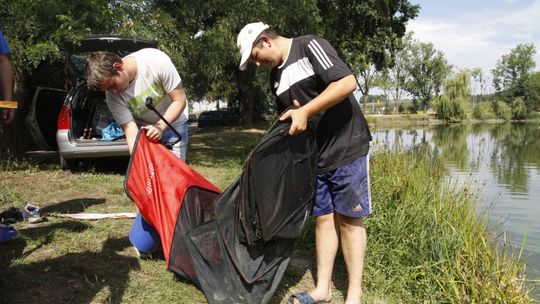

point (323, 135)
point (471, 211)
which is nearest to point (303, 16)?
point (471, 211)

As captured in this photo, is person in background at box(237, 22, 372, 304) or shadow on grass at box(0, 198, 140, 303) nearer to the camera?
person in background at box(237, 22, 372, 304)

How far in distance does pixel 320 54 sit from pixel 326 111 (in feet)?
1.25

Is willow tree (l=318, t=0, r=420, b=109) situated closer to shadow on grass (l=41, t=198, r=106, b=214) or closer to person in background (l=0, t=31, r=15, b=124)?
shadow on grass (l=41, t=198, r=106, b=214)

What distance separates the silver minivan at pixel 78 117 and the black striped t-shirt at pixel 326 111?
13.1 feet

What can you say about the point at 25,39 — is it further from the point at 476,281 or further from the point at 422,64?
the point at 422,64

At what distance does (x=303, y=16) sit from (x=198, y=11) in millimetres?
2434

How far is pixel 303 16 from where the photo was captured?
10.2 m

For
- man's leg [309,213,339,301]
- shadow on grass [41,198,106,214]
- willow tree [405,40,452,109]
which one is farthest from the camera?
willow tree [405,40,452,109]

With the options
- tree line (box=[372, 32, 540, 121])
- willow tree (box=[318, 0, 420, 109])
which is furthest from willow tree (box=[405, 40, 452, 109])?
willow tree (box=[318, 0, 420, 109])

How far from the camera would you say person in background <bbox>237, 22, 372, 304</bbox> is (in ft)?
8.80

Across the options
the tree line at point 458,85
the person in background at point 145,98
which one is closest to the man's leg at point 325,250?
the person in background at point 145,98

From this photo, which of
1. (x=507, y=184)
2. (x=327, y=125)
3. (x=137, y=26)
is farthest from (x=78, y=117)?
(x=507, y=184)

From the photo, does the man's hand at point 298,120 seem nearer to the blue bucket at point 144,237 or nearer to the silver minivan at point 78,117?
the blue bucket at point 144,237

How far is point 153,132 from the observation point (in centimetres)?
327
